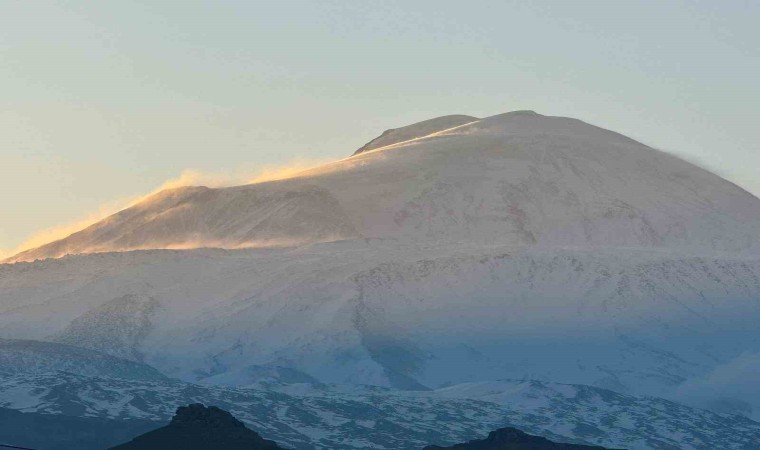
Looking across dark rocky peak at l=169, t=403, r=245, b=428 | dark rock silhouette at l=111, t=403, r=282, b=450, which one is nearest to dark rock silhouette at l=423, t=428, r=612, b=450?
dark rock silhouette at l=111, t=403, r=282, b=450

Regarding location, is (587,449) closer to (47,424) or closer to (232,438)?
(232,438)

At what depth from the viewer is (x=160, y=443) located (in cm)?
15662

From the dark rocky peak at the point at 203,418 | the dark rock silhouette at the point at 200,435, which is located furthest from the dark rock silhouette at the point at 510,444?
the dark rocky peak at the point at 203,418

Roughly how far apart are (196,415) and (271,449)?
7.00 m

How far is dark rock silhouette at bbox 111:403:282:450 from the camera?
6166 inches

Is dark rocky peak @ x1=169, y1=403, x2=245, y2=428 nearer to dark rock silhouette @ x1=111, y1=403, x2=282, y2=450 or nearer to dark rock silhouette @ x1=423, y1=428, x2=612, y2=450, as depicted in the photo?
dark rock silhouette @ x1=111, y1=403, x2=282, y2=450

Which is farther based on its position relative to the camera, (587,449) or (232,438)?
(587,449)

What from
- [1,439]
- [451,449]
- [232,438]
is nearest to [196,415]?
[232,438]

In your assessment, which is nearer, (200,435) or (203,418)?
(200,435)

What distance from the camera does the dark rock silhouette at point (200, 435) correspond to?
15662cm

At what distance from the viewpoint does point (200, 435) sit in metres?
159

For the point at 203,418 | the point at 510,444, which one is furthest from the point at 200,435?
the point at 510,444

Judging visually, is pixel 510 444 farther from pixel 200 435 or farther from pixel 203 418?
pixel 200 435

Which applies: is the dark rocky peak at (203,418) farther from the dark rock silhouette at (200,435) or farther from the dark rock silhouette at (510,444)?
the dark rock silhouette at (510,444)
